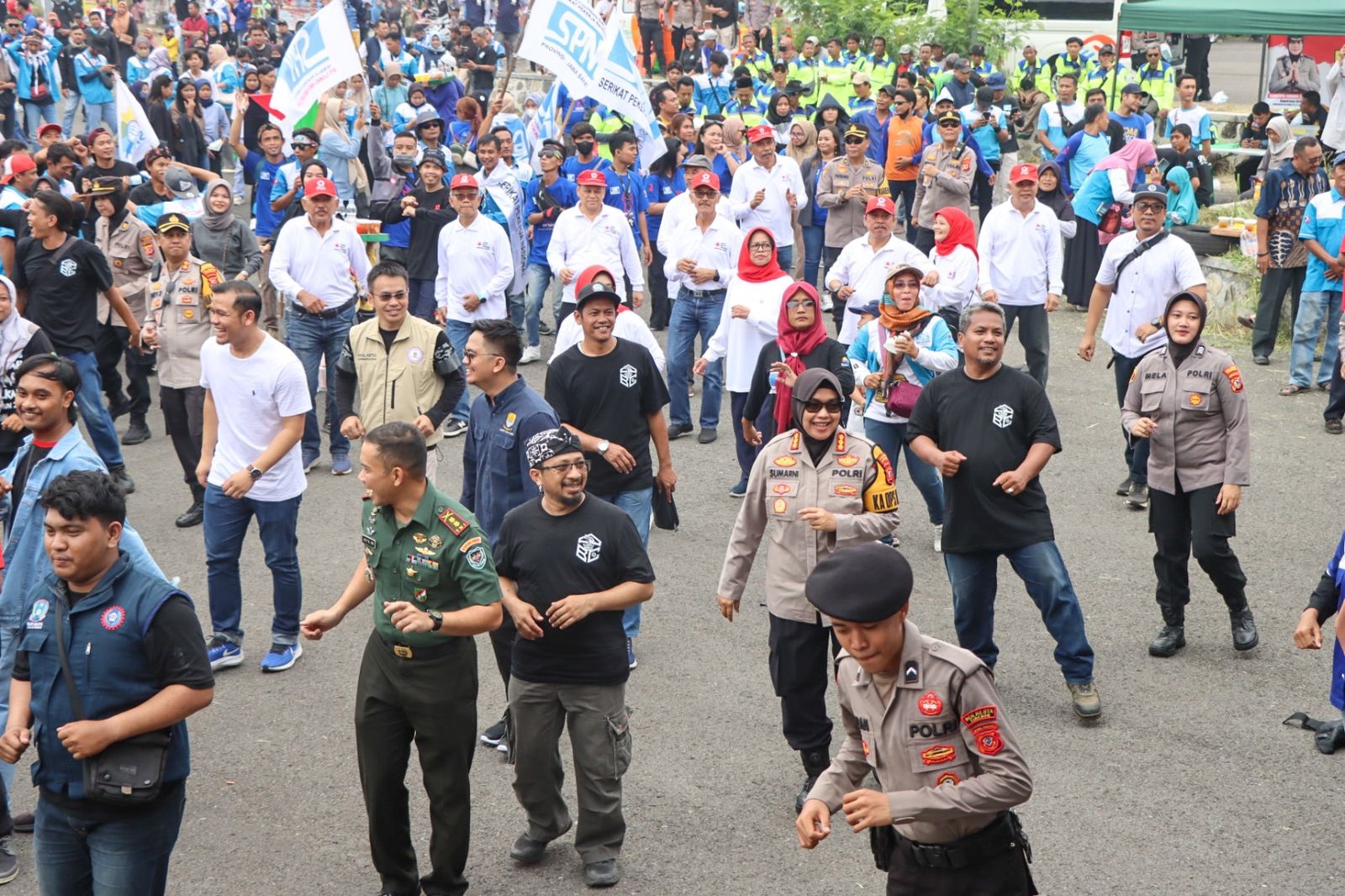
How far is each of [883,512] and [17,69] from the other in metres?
20.5

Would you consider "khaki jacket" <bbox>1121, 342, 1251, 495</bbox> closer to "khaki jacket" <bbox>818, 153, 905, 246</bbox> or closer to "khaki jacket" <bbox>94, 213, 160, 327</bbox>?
"khaki jacket" <bbox>818, 153, 905, 246</bbox>

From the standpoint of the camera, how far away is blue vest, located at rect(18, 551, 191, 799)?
4.44 meters

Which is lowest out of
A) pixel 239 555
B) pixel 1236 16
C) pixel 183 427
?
pixel 183 427

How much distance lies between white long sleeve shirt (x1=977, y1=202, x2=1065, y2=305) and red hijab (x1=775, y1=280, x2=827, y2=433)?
3.10 m

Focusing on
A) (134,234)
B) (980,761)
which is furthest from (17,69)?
(980,761)

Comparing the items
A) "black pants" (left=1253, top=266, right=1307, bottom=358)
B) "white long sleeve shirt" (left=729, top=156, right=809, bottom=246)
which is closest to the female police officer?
"white long sleeve shirt" (left=729, top=156, right=809, bottom=246)

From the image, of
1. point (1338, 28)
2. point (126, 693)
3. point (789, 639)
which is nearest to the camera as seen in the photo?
point (126, 693)

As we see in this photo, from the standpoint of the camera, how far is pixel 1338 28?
17.0 meters

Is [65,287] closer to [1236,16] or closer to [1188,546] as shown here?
[1188,546]

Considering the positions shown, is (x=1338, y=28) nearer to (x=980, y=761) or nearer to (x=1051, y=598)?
(x=1051, y=598)

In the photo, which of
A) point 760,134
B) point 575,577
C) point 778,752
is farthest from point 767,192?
point 575,577

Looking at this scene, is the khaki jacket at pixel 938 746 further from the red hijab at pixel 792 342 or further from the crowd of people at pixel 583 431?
the red hijab at pixel 792 342

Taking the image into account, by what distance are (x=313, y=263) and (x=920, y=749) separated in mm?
7778

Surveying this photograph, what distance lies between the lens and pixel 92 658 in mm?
4438
